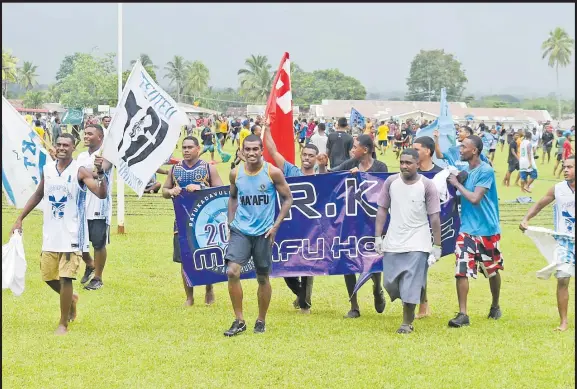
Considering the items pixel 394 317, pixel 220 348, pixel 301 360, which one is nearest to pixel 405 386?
pixel 301 360

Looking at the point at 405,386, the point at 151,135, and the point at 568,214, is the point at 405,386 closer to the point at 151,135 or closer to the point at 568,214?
the point at 568,214

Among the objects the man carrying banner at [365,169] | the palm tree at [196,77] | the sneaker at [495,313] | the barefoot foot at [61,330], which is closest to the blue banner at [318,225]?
the man carrying banner at [365,169]

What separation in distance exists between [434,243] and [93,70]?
2263 inches

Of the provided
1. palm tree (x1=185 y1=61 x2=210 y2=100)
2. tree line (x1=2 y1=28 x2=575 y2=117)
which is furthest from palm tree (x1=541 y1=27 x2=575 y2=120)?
palm tree (x1=185 y1=61 x2=210 y2=100)

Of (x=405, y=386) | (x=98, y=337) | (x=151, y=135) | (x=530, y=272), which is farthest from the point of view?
(x=530, y=272)

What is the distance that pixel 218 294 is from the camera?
10391 mm

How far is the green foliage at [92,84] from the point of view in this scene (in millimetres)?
60750

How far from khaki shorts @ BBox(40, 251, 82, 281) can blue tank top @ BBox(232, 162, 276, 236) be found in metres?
1.57

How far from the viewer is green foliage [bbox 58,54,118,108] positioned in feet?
A: 199

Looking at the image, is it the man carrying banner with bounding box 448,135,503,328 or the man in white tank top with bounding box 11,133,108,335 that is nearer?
the man in white tank top with bounding box 11,133,108,335

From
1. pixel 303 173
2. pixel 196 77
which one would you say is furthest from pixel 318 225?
pixel 196 77

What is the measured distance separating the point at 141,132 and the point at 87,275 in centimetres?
245

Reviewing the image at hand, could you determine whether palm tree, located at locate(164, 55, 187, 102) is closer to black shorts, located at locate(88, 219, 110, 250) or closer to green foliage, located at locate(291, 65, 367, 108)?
green foliage, located at locate(291, 65, 367, 108)

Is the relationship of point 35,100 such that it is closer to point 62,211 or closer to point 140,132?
point 140,132
